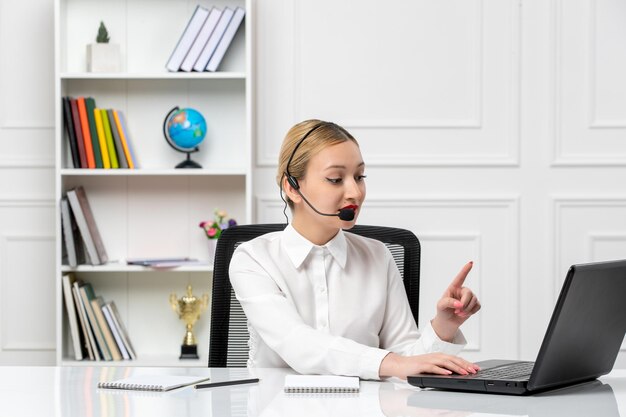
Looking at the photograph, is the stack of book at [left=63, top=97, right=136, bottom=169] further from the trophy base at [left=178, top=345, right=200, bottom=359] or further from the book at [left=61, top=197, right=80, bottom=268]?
the trophy base at [left=178, top=345, right=200, bottom=359]

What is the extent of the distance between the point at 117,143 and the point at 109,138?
0.03 metres

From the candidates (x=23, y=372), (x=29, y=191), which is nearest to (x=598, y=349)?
(x=23, y=372)

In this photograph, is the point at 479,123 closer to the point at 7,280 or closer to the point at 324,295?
the point at 324,295

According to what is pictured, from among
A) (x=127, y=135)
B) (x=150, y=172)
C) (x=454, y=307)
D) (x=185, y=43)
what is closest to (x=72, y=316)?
(x=150, y=172)

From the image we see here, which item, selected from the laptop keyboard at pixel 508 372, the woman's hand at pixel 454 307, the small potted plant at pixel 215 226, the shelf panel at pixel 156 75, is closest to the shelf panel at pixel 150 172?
the small potted plant at pixel 215 226

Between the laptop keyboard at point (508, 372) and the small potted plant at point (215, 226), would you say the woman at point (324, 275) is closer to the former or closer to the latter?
the laptop keyboard at point (508, 372)

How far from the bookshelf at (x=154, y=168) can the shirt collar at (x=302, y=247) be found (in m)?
1.63

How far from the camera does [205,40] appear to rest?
10.4 ft

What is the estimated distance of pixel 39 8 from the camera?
11.0 feet

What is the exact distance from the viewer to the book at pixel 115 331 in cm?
320

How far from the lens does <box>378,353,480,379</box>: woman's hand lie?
53.1 inches

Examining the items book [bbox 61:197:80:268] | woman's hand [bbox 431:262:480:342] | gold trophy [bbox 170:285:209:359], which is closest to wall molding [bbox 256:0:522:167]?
gold trophy [bbox 170:285:209:359]

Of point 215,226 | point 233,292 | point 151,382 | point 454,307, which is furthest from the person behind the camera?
point 215,226

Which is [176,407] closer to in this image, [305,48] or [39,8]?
[305,48]
